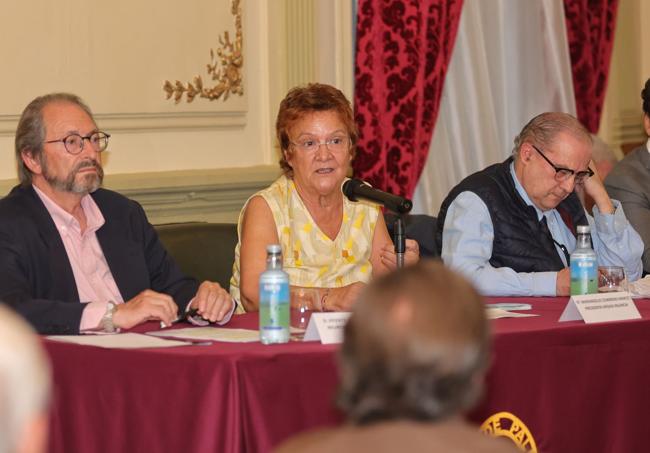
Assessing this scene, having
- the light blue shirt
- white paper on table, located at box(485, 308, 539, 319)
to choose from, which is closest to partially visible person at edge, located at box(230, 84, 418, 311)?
the light blue shirt

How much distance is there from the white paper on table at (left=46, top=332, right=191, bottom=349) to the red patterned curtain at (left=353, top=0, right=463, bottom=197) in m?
2.43

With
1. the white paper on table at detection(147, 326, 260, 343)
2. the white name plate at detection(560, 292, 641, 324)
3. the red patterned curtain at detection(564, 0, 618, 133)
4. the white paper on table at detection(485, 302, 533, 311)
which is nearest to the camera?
the white paper on table at detection(147, 326, 260, 343)

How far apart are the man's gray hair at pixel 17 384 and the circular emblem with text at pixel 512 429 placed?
2026 millimetres

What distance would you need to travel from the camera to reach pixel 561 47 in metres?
6.30

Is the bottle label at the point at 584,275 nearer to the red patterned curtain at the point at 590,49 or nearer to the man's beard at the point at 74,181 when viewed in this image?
the man's beard at the point at 74,181

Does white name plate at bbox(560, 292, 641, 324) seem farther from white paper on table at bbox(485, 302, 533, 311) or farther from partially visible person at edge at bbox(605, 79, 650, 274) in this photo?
partially visible person at edge at bbox(605, 79, 650, 274)

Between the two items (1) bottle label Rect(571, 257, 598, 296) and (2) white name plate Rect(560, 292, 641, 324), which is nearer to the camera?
(2) white name plate Rect(560, 292, 641, 324)

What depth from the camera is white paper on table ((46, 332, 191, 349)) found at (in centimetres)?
285

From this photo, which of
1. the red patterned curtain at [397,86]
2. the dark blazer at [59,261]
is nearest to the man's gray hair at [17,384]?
the dark blazer at [59,261]

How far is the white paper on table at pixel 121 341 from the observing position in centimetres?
285

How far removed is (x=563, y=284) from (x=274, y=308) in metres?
1.22

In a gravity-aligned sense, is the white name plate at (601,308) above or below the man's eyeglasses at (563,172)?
below

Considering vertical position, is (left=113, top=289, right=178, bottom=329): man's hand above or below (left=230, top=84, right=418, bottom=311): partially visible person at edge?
below

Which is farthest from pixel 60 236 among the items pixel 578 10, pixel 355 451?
pixel 578 10
